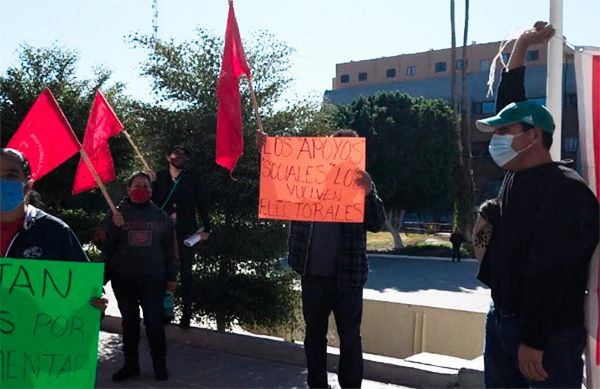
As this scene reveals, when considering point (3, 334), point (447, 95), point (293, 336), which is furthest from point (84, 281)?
point (447, 95)

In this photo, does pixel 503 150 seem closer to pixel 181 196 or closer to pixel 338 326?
pixel 338 326

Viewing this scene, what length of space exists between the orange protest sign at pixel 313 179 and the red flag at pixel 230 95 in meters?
0.75

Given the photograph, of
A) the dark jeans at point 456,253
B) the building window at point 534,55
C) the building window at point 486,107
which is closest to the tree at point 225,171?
the dark jeans at point 456,253

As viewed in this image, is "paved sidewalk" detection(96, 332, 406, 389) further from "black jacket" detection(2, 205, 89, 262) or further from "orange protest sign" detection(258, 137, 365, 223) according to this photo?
"black jacket" detection(2, 205, 89, 262)

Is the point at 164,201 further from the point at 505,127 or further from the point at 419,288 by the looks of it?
the point at 419,288

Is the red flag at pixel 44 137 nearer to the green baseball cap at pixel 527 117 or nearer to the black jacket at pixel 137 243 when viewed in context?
the black jacket at pixel 137 243

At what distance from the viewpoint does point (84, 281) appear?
300 cm

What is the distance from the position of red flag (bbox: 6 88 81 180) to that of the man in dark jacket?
4.14 ft

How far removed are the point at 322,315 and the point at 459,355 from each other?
3.29 metres

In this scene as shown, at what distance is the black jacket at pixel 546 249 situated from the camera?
101 inches

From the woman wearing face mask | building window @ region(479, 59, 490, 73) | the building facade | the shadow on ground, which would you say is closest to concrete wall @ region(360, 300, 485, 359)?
the woman wearing face mask

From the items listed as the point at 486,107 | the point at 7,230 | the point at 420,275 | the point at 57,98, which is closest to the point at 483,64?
the point at 486,107

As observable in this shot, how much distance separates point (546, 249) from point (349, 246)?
2.03m

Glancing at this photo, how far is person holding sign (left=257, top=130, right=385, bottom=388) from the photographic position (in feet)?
14.6
